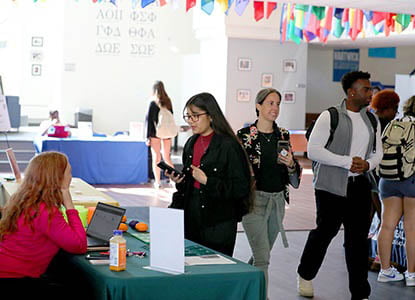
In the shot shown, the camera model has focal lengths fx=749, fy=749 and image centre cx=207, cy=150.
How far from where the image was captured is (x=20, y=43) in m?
19.1

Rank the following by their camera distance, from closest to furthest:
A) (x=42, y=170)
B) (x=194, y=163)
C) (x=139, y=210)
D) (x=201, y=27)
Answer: (x=42, y=170), (x=194, y=163), (x=139, y=210), (x=201, y=27)

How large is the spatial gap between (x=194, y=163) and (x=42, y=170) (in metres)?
1.00

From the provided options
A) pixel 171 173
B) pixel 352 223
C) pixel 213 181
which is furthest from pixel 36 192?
pixel 352 223

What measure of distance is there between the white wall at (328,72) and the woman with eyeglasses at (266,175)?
603 inches

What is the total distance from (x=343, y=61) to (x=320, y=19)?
1123cm

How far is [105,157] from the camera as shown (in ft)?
37.9

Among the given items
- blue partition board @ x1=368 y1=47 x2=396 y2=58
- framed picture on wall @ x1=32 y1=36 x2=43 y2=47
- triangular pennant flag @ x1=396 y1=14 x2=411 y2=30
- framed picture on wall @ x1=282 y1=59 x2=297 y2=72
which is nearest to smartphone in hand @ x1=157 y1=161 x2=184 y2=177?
triangular pennant flag @ x1=396 y1=14 x2=411 y2=30

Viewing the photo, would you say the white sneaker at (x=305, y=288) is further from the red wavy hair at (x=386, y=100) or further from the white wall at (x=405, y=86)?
the white wall at (x=405, y=86)

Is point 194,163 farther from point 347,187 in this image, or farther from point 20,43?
point 20,43

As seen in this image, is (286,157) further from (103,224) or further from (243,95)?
(243,95)

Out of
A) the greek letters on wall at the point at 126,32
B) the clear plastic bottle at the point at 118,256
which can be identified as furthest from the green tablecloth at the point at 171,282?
the greek letters on wall at the point at 126,32

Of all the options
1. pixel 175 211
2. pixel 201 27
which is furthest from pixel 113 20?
pixel 175 211

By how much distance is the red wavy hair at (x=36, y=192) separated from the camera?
3453 mm

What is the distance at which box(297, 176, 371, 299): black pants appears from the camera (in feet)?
16.3
